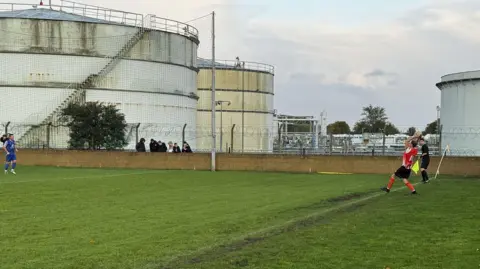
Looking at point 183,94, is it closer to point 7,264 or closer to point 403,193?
point 403,193

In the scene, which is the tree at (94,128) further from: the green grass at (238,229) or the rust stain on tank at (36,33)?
the green grass at (238,229)

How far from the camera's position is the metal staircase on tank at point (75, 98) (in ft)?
150

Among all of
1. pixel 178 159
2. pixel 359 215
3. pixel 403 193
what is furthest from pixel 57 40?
pixel 359 215

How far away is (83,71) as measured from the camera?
4778 centimetres

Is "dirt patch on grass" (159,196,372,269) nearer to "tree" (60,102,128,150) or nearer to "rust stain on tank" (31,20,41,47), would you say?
"tree" (60,102,128,150)

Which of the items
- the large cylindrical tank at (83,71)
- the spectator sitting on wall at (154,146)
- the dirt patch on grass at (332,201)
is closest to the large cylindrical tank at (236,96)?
the large cylindrical tank at (83,71)

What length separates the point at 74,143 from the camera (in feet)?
139

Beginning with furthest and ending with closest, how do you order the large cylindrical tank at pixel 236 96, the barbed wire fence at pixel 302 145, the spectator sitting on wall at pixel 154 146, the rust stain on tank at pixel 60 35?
1. the large cylindrical tank at pixel 236 96
2. the rust stain on tank at pixel 60 35
3. the spectator sitting on wall at pixel 154 146
4. the barbed wire fence at pixel 302 145

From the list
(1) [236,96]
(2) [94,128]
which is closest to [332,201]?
(2) [94,128]

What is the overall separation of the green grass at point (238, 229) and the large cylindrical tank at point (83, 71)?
89.8ft

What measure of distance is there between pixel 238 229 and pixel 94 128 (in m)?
32.8

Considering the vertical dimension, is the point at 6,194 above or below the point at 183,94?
below

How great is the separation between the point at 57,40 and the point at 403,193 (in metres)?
35.7

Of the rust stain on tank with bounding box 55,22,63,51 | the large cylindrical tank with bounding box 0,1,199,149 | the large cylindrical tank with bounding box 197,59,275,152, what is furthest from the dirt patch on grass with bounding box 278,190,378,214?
the large cylindrical tank with bounding box 197,59,275,152
